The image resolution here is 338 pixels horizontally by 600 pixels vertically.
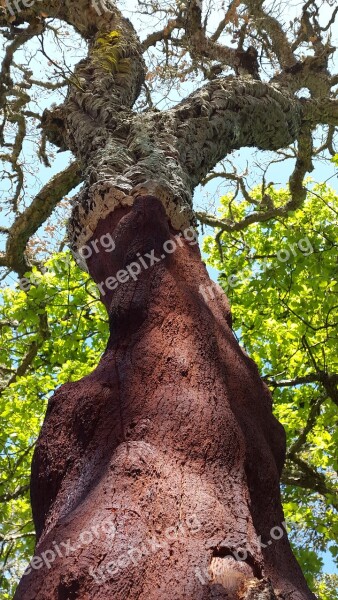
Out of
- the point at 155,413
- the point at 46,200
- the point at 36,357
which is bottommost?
the point at 155,413

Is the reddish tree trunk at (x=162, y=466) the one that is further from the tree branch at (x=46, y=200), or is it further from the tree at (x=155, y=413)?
the tree branch at (x=46, y=200)

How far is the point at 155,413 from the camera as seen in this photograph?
1.92 metres

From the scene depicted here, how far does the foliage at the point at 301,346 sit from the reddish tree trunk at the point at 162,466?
3971mm

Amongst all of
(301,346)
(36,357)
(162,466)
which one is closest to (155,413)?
(162,466)

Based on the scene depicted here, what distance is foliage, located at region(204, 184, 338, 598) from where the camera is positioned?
6.82m

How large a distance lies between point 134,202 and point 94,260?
41cm

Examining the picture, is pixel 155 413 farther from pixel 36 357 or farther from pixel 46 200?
pixel 36 357

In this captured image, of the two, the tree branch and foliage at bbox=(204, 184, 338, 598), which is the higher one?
the tree branch

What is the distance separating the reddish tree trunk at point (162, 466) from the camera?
57.2 inches

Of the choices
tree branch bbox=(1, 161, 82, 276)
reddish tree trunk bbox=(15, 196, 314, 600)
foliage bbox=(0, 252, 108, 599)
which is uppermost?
tree branch bbox=(1, 161, 82, 276)

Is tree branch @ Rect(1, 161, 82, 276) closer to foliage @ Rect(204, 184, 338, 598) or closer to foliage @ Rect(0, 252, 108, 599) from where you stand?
foliage @ Rect(0, 252, 108, 599)

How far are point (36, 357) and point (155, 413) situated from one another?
7.32 meters

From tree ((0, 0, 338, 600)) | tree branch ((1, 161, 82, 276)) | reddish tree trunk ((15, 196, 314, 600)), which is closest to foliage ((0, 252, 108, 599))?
tree branch ((1, 161, 82, 276))

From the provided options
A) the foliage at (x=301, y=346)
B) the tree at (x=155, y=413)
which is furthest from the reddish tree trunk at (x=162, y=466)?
the foliage at (x=301, y=346)
